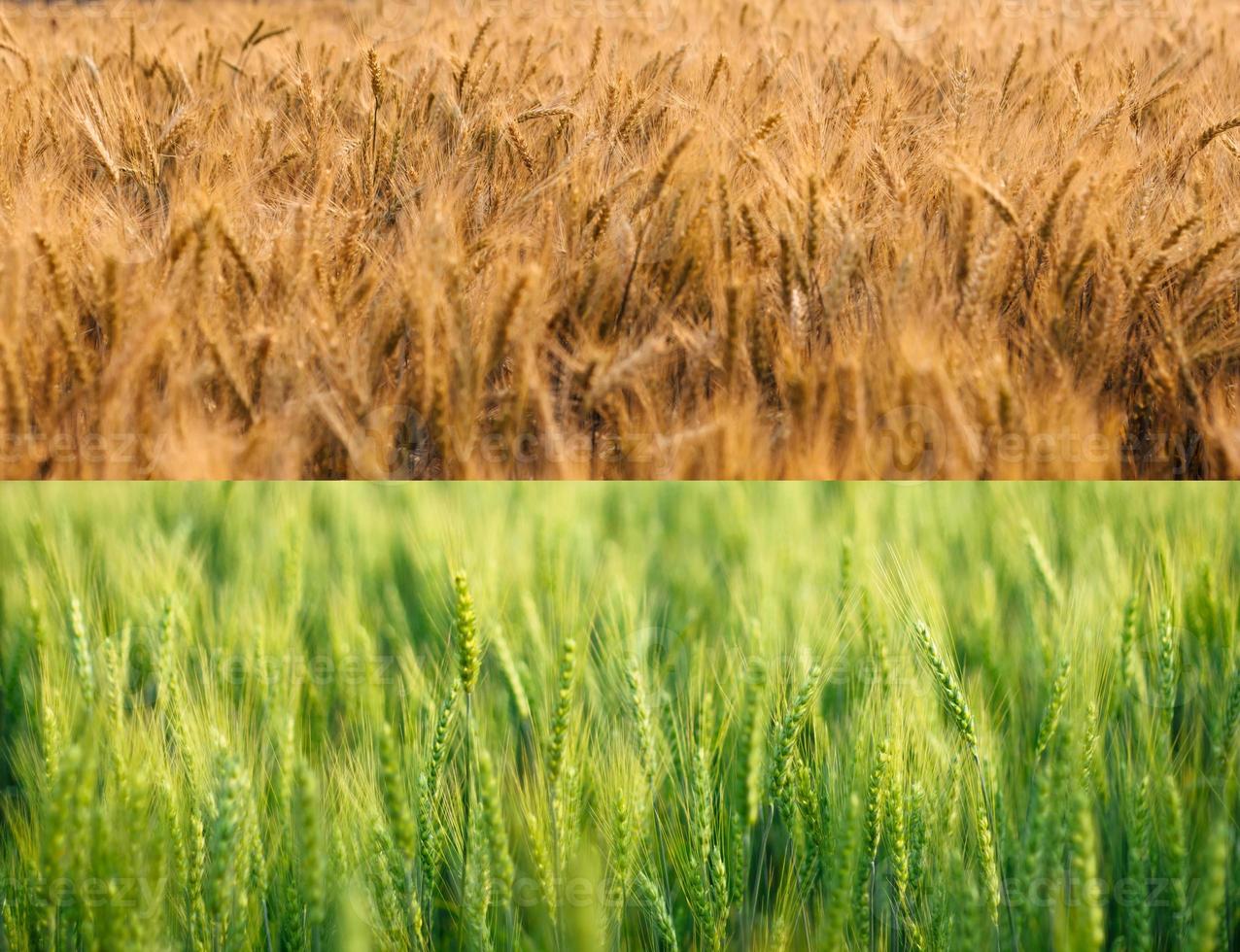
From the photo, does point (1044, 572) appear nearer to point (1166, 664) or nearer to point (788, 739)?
point (1166, 664)

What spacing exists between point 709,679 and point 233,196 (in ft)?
2.65

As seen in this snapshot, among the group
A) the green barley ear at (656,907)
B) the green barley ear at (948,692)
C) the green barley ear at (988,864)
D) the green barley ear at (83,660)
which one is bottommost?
the green barley ear at (656,907)

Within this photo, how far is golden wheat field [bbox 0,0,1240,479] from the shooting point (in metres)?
0.84

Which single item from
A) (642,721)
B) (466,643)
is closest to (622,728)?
(642,721)

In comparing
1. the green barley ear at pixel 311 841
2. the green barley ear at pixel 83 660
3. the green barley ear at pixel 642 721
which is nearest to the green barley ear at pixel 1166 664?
the green barley ear at pixel 642 721

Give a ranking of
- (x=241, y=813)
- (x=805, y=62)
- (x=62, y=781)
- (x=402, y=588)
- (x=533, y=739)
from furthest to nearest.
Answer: (x=805, y=62) → (x=402, y=588) → (x=533, y=739) → (x=241, y=813) → (x=62, y=781)

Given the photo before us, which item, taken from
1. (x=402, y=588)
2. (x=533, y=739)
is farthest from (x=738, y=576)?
(x=402, y=588)

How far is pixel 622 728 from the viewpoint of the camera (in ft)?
3.36

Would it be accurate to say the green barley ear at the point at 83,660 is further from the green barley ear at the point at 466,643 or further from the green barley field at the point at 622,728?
the green barley ear at the point at 466,643

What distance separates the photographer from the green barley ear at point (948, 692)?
909mm

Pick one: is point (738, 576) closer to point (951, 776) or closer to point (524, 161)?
point (951, 776)

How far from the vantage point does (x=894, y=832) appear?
2.85 ft

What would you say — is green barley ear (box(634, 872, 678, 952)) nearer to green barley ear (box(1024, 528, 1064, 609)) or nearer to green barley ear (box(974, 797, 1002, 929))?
green barley ear (box(974, 797, 1002, 929))

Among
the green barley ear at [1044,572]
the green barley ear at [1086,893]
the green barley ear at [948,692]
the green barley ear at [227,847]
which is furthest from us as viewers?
the green barley ear at [1044,572]
